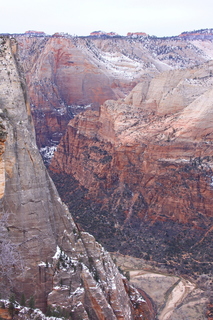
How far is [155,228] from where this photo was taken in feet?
166

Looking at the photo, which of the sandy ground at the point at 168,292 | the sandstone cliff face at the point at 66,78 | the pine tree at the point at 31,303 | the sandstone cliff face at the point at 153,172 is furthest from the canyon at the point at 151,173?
the sandstone cliff face at the point at 66,78

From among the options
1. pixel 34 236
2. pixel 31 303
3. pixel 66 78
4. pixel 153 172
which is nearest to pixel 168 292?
pixel 153 172

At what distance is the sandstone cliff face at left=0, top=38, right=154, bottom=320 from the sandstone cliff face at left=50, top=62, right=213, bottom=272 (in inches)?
905

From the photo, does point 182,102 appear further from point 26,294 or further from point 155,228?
point 26,294

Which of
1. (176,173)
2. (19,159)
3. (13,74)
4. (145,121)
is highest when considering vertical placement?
(13,74)

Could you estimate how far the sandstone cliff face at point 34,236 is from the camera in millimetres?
20750

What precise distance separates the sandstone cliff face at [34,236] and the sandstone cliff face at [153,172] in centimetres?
2298

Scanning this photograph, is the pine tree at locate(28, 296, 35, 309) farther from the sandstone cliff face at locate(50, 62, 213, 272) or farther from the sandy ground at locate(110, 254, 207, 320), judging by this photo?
the sandstone cliff face at locate(50, 62, 213, 272)

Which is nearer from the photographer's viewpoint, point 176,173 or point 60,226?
point 60,226

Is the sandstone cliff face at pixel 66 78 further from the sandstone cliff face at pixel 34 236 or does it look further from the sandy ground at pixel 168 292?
the sandstone cliff face at pixel 34 236

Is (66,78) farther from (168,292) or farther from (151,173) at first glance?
(168,292)

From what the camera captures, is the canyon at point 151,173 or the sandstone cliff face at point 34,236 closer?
the sandstone cliff face at point 34,236

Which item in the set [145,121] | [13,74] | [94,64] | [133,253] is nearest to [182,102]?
[145,121]

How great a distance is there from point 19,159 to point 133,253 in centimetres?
2892
